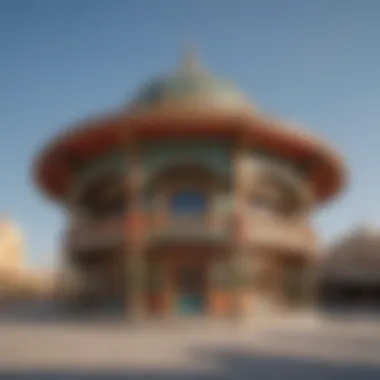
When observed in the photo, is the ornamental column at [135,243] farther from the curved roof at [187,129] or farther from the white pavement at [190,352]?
the white pavement at [190,352]

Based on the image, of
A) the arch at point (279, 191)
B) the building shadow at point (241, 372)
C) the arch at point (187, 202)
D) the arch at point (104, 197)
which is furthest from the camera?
the arch at point (104, 197)

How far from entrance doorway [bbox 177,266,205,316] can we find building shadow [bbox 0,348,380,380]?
8.19 metres

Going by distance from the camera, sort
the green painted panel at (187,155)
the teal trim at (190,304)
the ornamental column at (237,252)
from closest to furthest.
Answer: the ornamental column at (237,252) < the teal trim at (190,304) < the green painted panel at (187,155)

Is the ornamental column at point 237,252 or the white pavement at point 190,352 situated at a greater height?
the ornamental column at point 237,252

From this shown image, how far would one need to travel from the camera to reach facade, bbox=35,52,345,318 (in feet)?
55.3

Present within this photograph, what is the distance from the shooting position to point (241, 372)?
295 inches

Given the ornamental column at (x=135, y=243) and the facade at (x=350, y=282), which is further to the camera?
the facade at (x=350, y=282)

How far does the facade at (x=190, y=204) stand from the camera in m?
16.9

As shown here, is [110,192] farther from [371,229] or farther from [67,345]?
[371,229]

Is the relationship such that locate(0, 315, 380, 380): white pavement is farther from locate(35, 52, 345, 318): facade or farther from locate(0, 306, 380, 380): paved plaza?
locate(35, 52, 345, 318): facade

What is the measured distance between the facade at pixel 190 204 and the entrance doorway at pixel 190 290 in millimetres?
34

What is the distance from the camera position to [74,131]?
18.0 m

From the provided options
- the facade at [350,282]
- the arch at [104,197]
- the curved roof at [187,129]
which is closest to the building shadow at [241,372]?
the curved roof at [187,129]

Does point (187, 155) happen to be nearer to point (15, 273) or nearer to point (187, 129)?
point (187, 129)
